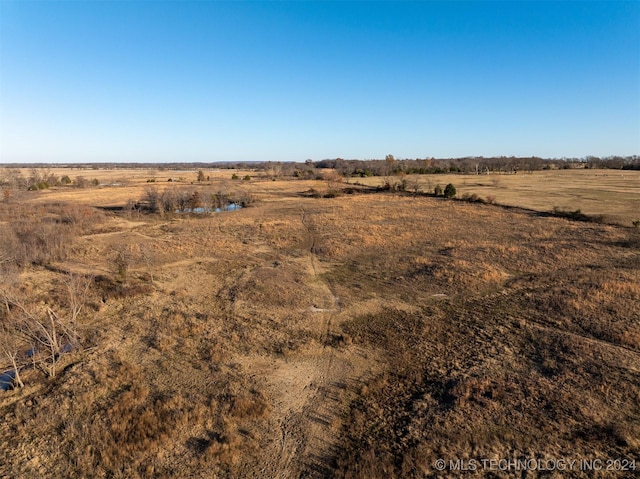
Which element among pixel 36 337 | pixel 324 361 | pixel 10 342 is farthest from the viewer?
pixel 10 342

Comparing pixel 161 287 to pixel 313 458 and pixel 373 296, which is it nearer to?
pixel 373 296

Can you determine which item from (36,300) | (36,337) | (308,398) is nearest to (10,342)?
(36,337)

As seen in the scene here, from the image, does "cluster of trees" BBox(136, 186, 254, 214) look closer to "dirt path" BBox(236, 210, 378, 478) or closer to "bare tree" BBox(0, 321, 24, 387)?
"bare tree" BBox(0, 321, 24, 387)

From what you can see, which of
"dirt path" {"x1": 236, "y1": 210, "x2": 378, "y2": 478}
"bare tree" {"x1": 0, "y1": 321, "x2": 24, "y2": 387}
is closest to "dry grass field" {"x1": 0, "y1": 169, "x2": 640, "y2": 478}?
"dirt path" {"x1": 236, "y1": 210, "x2": 378, "y2": 478}

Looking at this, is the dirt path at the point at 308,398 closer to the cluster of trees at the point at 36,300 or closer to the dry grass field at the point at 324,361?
the dry grass field at the point at 324,361

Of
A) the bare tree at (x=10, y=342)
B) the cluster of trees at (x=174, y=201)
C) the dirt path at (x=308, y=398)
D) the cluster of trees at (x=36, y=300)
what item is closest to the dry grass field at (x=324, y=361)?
the dirt path at (x=308, y=398)

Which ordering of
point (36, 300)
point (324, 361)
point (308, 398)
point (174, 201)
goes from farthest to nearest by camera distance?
point (174, 201), point (36, 300), point (324, 361), point (308, 398)

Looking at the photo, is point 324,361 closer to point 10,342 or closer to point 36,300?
point 10,342

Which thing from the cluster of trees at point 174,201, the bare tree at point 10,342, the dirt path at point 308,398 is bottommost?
the dirt path at point 308,398
